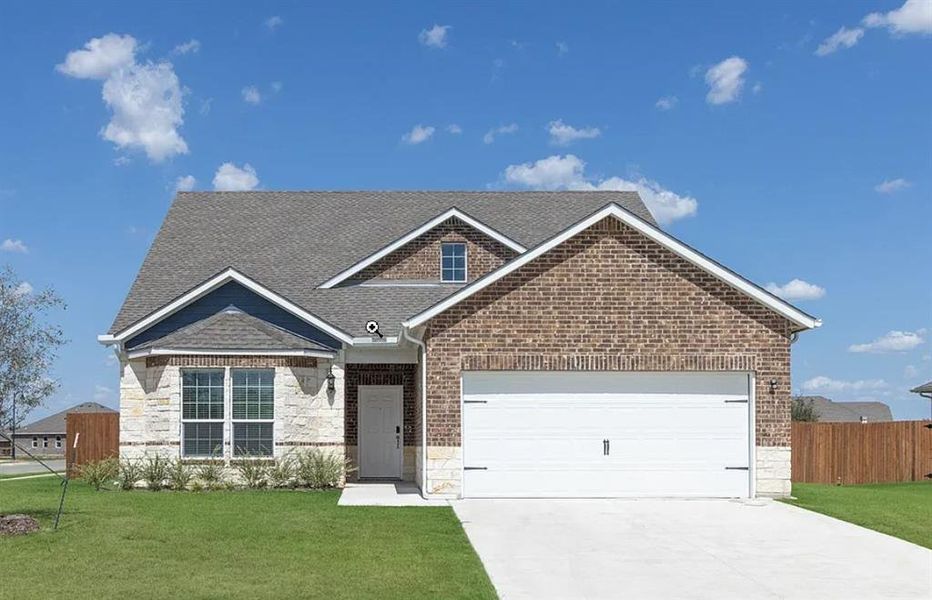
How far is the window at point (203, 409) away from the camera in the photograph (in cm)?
2105

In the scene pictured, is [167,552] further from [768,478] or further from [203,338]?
[768,478]

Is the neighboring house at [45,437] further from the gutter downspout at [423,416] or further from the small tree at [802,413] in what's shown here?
the gutter downspout at [423,416]

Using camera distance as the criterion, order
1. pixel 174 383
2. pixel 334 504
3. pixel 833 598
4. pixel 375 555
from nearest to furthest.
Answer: pixel 833 598 < pixel 375 555 < pixel 334 504 < pixel 174 383

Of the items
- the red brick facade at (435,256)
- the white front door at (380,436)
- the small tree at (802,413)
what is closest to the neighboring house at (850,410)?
the small tree at (802,413)

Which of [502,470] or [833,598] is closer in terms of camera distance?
[833,598]

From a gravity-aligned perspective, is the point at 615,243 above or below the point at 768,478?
above

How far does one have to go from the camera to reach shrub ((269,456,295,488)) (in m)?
20.9

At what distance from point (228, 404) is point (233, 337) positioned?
1.34m

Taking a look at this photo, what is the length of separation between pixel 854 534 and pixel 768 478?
4430mm

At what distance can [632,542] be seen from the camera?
1409cm

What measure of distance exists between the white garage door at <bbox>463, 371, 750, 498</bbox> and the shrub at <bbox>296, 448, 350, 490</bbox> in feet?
10.7

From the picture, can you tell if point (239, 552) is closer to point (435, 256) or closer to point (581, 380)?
point (581, 380)

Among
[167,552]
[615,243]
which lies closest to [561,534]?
[167,552]

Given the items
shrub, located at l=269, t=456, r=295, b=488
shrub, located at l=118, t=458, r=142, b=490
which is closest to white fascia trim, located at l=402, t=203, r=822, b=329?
shrub, located at l=269, t=456, r=295, b=488
